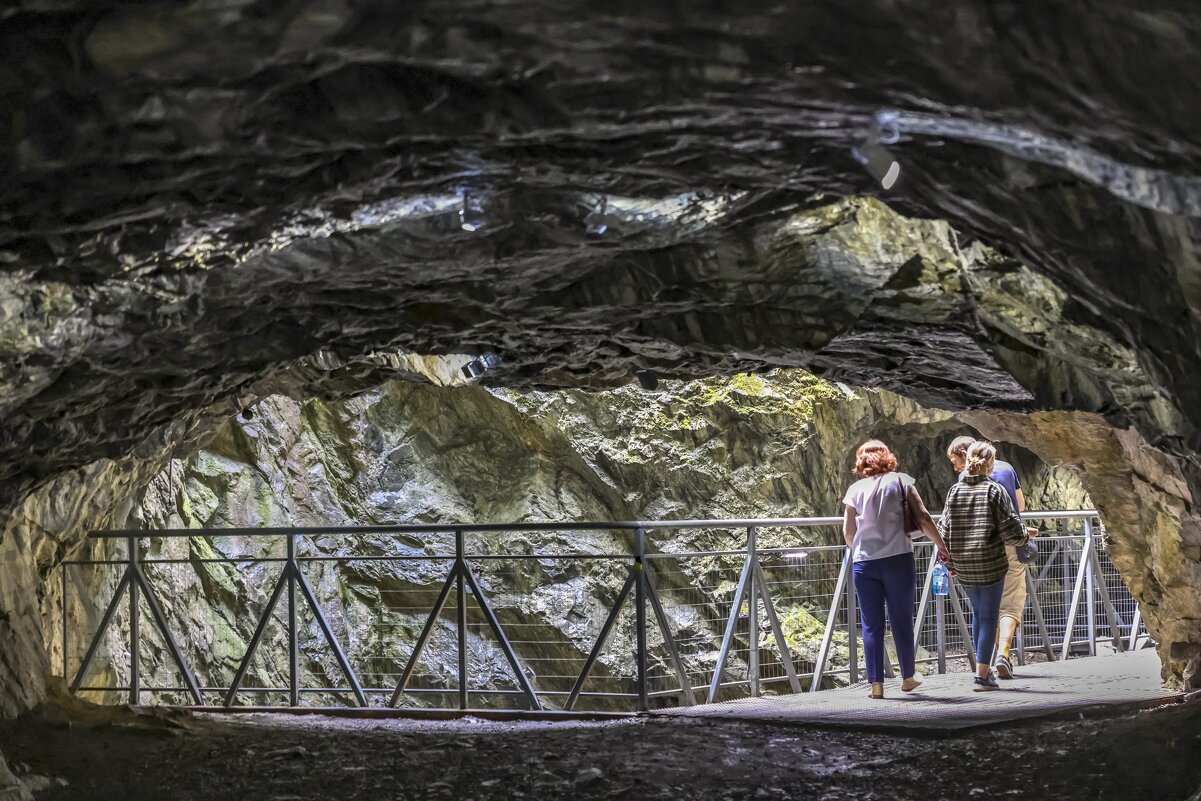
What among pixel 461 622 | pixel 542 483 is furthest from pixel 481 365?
pixel 542 483

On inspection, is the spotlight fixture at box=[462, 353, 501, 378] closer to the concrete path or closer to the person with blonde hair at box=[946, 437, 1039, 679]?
the concrete path

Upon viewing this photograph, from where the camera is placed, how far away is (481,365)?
20.8 feet

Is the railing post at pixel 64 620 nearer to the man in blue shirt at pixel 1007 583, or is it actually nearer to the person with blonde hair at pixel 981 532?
the person with blonde hair at pixel 981 532

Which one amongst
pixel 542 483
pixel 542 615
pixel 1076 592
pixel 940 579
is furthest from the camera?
pixel 542 483

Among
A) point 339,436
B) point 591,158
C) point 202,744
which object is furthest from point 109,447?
point 339,436

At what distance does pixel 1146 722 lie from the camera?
16.2 ft

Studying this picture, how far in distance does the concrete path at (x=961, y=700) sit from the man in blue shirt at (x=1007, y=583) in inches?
6.0

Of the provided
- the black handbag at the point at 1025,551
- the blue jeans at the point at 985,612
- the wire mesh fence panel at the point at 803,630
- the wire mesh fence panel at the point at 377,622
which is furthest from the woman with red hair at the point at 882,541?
the wire mesh fence panel at the point at 377,622

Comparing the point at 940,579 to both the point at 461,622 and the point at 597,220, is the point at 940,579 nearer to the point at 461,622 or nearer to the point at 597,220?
the point at 461,622

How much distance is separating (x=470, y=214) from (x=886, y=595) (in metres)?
2.95

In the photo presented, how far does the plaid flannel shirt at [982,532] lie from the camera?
5.59 meters

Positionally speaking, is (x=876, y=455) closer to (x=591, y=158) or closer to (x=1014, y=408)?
(x=1014, y=408)

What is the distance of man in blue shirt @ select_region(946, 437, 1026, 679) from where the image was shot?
6.09 metres

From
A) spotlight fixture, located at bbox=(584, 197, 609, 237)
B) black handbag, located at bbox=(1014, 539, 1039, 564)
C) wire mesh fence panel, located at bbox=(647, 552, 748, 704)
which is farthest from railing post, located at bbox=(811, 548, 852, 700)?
wire mesh fence panel, located at bbox=(647, 552, 748, 704)
